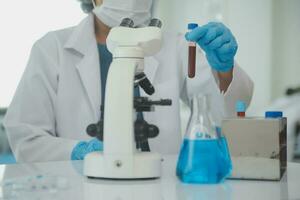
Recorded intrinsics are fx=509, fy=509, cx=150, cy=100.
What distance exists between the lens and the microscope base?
847 millimetres

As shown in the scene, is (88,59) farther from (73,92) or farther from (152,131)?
(152,131)

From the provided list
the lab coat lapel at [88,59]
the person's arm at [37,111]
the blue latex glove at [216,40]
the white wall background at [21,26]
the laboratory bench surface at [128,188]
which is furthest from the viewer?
the white wall background at [21,26]

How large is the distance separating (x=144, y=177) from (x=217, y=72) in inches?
23.8

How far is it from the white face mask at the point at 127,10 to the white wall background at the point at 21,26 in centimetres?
250

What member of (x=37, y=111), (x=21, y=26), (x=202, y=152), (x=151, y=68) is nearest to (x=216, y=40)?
(x=202, y=152)

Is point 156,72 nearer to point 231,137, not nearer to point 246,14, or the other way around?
point 231,137

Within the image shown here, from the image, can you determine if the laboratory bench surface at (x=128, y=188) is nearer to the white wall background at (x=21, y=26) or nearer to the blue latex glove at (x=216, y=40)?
the blue latex glove at (x=216, y=40)

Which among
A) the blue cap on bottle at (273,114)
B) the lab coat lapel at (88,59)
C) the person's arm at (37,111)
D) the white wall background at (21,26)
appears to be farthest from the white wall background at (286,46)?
the blue cap on bottle at (273,114)

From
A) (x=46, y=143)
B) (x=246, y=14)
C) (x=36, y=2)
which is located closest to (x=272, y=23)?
(x=246, y=14)

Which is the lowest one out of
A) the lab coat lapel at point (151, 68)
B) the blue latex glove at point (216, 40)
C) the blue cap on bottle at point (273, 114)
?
the blue cap on bottle at point (273, 114)

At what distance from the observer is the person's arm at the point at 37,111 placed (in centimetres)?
138

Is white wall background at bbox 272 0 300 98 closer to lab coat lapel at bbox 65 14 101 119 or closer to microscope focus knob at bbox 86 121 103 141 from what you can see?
lab coat lapel at bbox 65 14 101 119

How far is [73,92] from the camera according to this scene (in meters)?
1.52

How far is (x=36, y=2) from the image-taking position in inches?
161
